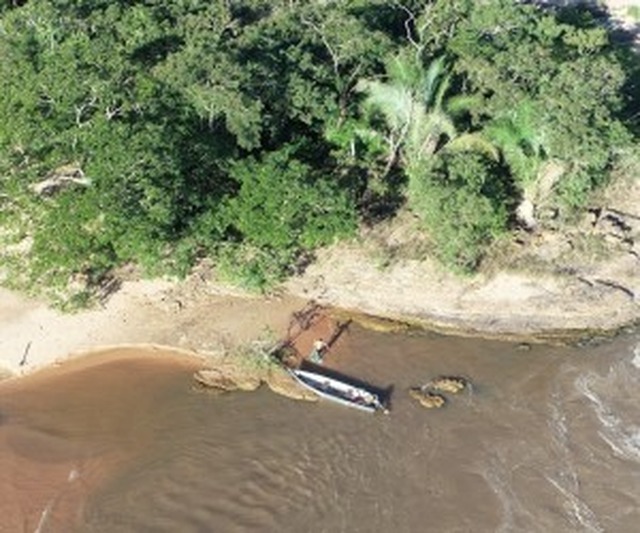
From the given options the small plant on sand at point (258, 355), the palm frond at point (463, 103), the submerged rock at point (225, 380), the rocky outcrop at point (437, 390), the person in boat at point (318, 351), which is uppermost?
the palm frond at point (463, 103)

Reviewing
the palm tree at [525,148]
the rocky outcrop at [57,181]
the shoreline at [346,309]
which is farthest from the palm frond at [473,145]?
the rocky outcrop at [57,181]

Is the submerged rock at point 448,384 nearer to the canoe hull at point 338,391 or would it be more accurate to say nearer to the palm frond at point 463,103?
the canoe hull at point 338,391

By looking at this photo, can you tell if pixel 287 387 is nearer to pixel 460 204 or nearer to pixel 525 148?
pixel 460 204

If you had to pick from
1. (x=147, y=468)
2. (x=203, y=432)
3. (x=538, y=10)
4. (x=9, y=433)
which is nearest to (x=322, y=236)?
(x=203, y=432)

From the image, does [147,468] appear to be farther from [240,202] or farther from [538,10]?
[538,10]

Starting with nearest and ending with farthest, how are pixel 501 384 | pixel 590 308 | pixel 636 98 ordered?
pixel 501 384
pixel 590 308
pixel 636 98

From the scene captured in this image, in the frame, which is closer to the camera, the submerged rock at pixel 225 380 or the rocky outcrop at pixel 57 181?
the submerged rock at pixel 225 380
